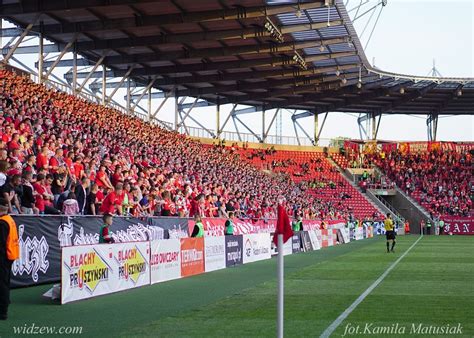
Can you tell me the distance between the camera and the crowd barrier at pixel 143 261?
48.4 ft

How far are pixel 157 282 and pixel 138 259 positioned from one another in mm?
1521

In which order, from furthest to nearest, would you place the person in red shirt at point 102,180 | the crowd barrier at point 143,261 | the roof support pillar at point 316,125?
the roof support pillar at point 316,125, the person in red shirt at point 102,180, the crowd barrier at point 143,261

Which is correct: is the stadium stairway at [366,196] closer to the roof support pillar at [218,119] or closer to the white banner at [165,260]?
the roof support pillar at [218,119]

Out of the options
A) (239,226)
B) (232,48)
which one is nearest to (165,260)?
(239,226)

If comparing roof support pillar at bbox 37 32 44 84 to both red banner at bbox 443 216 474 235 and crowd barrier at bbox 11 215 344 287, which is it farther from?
red banner at bbox 443 216 474 235

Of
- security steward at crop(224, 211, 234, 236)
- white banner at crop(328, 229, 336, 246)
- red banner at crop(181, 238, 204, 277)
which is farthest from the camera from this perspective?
white banner at crop(328, 229, 336, 246)

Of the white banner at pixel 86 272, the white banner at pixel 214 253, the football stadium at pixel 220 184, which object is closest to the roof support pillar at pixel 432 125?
the football stadium at pixel 220 184

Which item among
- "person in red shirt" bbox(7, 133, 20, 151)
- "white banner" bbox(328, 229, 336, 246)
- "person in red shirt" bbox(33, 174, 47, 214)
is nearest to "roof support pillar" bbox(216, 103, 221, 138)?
"white banner" bbox(328, 229, 336, 246)

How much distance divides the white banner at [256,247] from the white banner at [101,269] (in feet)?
32.1

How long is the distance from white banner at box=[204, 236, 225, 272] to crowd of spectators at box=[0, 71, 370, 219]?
6.90 feet

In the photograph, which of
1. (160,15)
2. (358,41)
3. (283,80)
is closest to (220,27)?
(160,15)

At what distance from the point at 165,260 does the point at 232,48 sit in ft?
113

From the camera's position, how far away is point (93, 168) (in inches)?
906

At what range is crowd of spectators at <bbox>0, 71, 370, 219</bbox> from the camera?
1862cm
